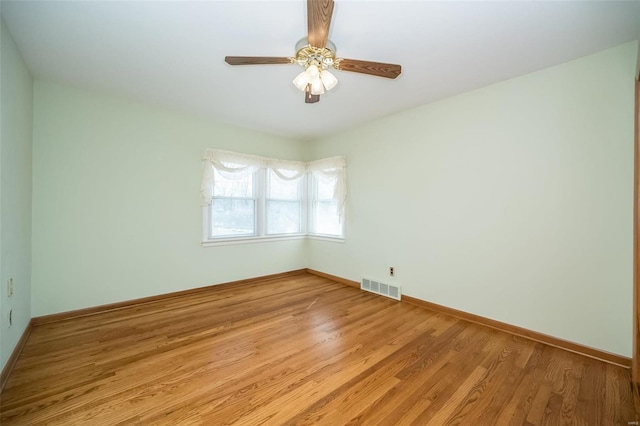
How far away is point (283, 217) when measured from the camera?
15.0ft

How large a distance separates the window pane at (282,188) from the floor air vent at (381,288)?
1.96m

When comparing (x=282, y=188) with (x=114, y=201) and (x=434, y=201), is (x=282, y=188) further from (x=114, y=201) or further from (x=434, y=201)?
(x=434, y=201)

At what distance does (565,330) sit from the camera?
7.24ft

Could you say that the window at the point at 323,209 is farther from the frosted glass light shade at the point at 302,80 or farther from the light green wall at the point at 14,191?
the light green wall at the point at 14,191

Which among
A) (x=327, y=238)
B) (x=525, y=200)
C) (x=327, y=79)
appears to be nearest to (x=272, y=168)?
(x=327, y=238)

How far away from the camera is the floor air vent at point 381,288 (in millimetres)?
3400

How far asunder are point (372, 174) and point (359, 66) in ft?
6.56

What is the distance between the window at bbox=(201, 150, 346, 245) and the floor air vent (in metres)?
0.90

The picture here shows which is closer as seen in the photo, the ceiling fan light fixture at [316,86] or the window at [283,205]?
the ceiling fan light fixture at [316,86]

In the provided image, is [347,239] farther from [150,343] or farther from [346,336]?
[150,343]

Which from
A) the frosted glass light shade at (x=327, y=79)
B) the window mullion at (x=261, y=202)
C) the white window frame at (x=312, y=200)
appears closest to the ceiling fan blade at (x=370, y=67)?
the frosted glass light shade at (x=327, y=79)

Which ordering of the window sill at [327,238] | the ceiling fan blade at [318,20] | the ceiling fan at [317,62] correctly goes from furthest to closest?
the window sill at [327,238], the ceiling fan at [317,62], the ceiling fan blade at [318,20]

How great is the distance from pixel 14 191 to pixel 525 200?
434 centimetres

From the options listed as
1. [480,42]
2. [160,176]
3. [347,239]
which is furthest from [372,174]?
[160,176]
